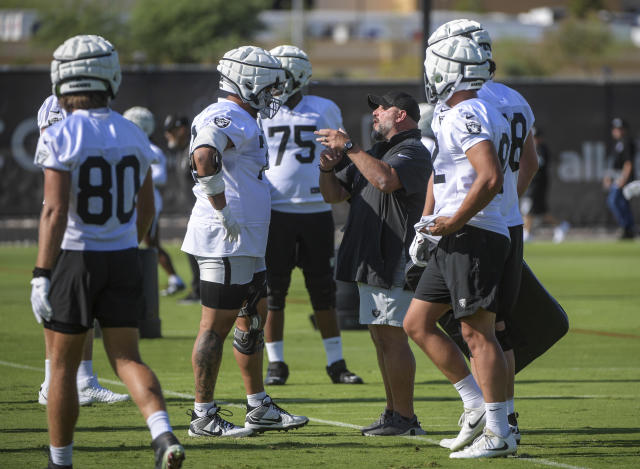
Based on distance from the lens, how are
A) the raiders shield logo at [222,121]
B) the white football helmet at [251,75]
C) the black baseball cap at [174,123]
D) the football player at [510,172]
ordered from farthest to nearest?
the black baseball cap at [174,123] → the white football helmet at [251,75] → the raiders shield logo at [222,121] → the football player at [510,172]

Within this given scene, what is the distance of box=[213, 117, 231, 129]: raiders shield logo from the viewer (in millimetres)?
7066

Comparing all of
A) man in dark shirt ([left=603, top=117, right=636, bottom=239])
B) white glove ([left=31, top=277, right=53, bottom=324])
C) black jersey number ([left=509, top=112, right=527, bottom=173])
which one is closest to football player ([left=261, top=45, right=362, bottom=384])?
black jersey number ([left=509, top=112, right=527, bottom=173])

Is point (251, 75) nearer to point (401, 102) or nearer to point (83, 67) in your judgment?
point (401, 102)

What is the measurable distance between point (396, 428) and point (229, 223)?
1.58 metres

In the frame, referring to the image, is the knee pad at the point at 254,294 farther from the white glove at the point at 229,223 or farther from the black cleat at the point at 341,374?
the black cleat at the point at 341,374

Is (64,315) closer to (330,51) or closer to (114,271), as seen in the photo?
(114,271)

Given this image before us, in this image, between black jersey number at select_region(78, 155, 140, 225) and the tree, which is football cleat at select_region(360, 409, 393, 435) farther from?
the tree

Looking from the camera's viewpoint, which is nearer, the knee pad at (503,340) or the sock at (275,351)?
the knee pad at (503,340)

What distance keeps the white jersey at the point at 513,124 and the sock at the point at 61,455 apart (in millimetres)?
2761

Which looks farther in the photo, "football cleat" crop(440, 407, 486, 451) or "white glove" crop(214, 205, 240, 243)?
"white glove" crop(214, 205, 240, 243)

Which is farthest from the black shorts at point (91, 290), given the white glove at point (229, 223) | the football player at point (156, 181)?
the football player at point (156, 181)

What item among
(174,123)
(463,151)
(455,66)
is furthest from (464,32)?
(174,123)

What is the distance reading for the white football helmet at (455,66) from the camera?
6.71m

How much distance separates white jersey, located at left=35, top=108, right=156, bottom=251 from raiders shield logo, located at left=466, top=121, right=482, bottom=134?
173 cm
